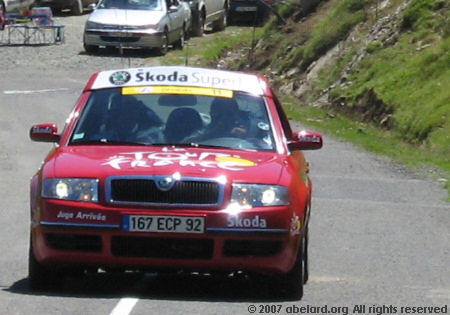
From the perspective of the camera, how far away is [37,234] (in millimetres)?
8156

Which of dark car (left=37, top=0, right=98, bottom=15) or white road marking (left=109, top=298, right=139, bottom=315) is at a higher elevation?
white road marking (left=109, top=298, right=139, bottom=315)

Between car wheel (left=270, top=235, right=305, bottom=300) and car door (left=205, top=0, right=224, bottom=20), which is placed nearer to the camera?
car wheel (left=270, top=235, right=305, bottom=300)

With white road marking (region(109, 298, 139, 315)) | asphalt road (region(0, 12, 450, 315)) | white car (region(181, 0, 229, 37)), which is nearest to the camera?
white road marking (region(109, 298, 139, 315))

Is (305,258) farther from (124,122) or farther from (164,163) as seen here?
(124,122)

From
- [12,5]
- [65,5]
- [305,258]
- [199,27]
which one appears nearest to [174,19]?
[199,27]

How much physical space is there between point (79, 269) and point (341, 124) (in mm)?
15342

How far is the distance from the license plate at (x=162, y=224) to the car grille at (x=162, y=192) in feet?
0.35

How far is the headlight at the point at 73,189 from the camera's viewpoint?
8.02 metres

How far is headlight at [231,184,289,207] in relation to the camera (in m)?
8.02

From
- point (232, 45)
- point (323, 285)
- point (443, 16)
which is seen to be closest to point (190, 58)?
point (232, 45)

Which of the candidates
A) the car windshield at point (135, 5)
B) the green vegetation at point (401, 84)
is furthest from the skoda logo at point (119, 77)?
the car windshield at point (135, 5)

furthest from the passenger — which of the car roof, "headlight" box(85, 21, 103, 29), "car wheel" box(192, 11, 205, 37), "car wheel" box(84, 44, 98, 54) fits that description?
"car wheel" box(192, 11, 205, 37)

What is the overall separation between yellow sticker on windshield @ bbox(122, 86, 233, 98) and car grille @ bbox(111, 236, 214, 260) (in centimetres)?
175

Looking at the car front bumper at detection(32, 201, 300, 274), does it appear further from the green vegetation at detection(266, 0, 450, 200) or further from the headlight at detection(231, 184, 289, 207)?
the green vegetation at detection(266, 0, 450, 200)
